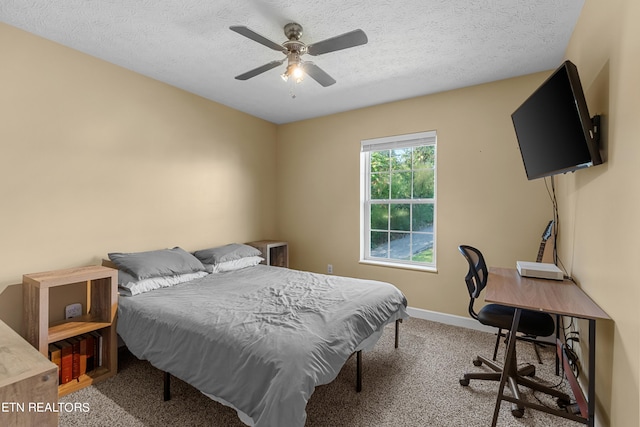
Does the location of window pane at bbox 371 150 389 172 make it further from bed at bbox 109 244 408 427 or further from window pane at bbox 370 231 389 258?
bed at bbox 109 244 408 427

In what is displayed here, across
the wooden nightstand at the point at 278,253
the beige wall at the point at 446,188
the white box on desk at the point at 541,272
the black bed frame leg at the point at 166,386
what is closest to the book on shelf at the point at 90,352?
the black bed frame leg at the point at 166,386

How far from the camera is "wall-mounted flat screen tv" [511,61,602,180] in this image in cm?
156

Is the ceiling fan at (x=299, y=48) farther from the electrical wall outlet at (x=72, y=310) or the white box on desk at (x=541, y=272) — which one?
the electrical wall outlet at (x=72, y=310)

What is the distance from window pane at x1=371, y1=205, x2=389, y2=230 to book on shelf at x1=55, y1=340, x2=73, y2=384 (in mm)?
3273

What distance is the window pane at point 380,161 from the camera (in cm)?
393

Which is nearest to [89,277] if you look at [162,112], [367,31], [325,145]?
[162,112]

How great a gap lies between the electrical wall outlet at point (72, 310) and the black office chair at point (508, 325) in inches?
124

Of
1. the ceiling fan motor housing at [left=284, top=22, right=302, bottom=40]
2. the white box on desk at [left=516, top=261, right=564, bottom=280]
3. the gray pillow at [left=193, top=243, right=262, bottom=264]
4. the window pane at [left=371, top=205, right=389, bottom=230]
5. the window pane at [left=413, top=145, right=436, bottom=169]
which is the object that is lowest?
the gray pillow at [left=193, top=243, right=262, bottom=264]

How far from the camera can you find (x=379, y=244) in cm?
401

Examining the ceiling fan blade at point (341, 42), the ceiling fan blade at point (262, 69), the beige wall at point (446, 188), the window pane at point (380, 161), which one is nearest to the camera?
the ceiling fan blade at point (341, 42)

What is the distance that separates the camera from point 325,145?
427 cm

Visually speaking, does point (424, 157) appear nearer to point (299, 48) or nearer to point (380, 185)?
point (380, 185)

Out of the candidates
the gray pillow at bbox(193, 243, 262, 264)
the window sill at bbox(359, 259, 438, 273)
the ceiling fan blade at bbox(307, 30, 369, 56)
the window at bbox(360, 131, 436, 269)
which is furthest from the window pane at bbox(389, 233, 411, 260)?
the ceiling fan blade at bbox(307, 30, 369, 56)

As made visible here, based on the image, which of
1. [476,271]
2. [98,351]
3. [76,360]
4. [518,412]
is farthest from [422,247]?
[76,360]
